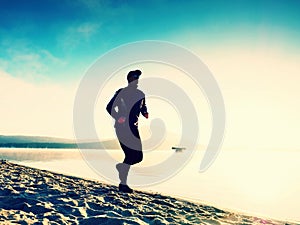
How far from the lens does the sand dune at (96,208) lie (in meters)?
5.05

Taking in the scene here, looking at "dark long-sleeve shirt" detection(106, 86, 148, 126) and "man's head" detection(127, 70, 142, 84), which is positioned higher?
"man's head" detection(127, 70, 142, 84)

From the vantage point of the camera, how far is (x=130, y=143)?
7746 millimetres

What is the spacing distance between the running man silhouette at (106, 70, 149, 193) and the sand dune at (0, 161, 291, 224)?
66 cm

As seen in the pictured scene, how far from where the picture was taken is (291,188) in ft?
38.0

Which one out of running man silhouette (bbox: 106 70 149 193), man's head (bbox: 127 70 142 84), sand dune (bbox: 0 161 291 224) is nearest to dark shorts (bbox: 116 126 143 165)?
running man silhouette (bbox: 106 70 149 193)

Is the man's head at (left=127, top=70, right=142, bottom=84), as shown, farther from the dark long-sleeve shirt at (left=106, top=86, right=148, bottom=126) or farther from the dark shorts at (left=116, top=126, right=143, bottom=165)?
the dark shorts at (left=116, top=126, right=143, bottom=165)

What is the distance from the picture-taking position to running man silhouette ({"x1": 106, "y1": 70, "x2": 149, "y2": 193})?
303 inches

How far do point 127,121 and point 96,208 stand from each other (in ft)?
8.37

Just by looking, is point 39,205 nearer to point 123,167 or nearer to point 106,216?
point 106,216

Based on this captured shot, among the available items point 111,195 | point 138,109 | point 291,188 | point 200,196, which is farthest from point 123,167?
point 291,188

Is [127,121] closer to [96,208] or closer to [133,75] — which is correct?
[133,75]

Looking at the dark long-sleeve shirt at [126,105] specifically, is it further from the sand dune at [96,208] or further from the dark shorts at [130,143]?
the sand dune at [96,208]

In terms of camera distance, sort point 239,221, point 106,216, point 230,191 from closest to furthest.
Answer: point 106,216 → point 239,221 → point 230,191

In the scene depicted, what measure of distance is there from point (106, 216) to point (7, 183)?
4.11m
